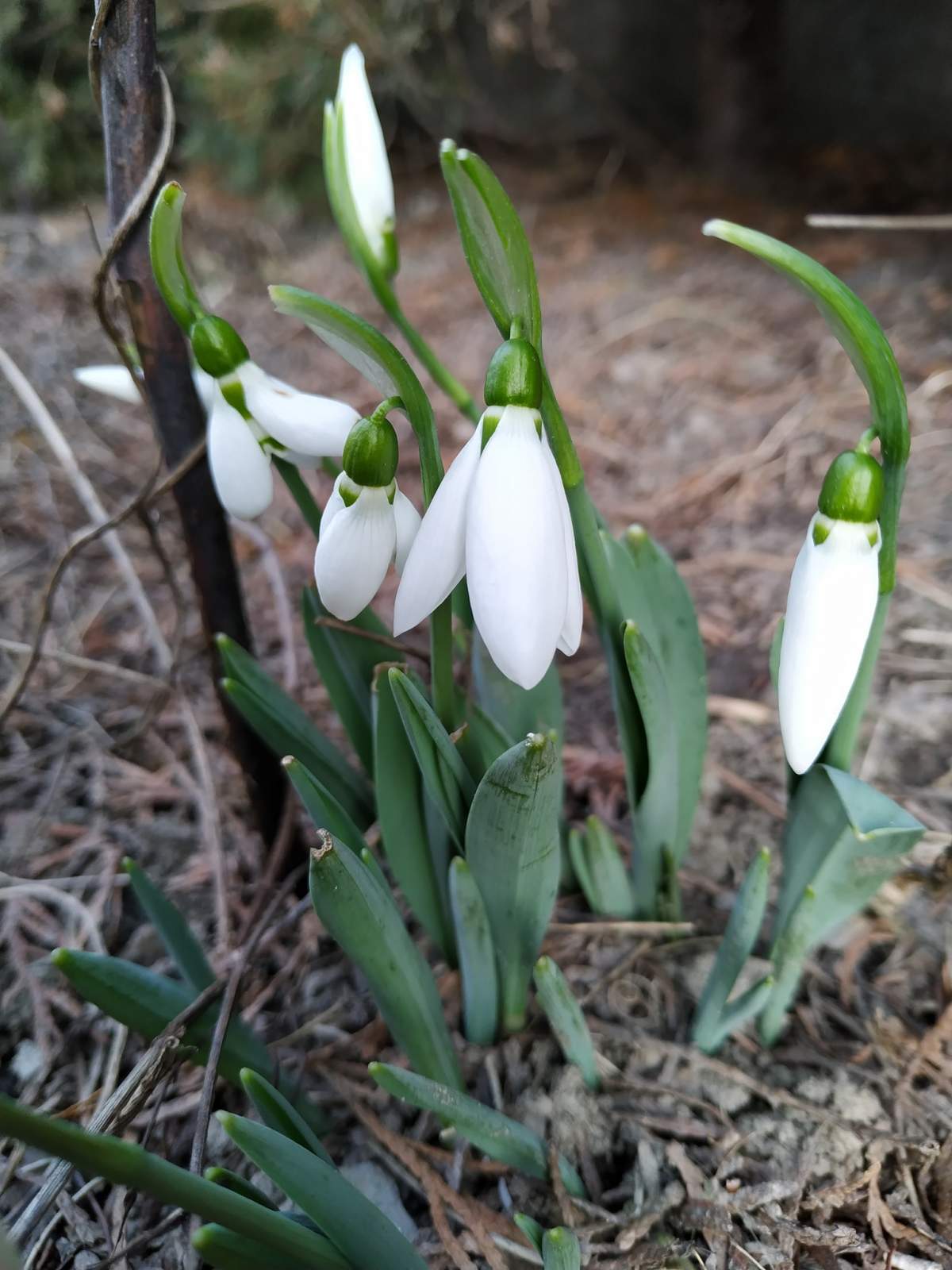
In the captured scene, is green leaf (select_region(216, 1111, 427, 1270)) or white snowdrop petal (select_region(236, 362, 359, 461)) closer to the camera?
green leaf (select_region(216, 1111, 427, 1270))

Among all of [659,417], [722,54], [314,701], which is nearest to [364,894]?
[314,701]

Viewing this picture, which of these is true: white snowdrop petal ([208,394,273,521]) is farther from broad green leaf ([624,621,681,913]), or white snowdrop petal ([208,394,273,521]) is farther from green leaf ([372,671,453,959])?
broad green leaf ([624,621,681,913])

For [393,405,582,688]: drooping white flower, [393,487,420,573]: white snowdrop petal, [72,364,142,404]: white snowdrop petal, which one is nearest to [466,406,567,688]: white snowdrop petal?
[393,405,582,688]: drooping white flower

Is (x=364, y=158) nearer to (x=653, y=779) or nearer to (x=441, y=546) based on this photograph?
(x=441, y=546)

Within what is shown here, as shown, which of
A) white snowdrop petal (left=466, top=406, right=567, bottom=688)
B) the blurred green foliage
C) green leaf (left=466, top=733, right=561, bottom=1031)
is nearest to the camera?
white snowdrop petal (left=466, top=406, right=567, bottom=688)

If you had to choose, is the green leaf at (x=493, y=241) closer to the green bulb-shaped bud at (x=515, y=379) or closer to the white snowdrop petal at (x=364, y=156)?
the green bulb-shaped bud at (x=515, y=379)

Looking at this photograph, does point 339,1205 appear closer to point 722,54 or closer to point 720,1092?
point 720,1092
